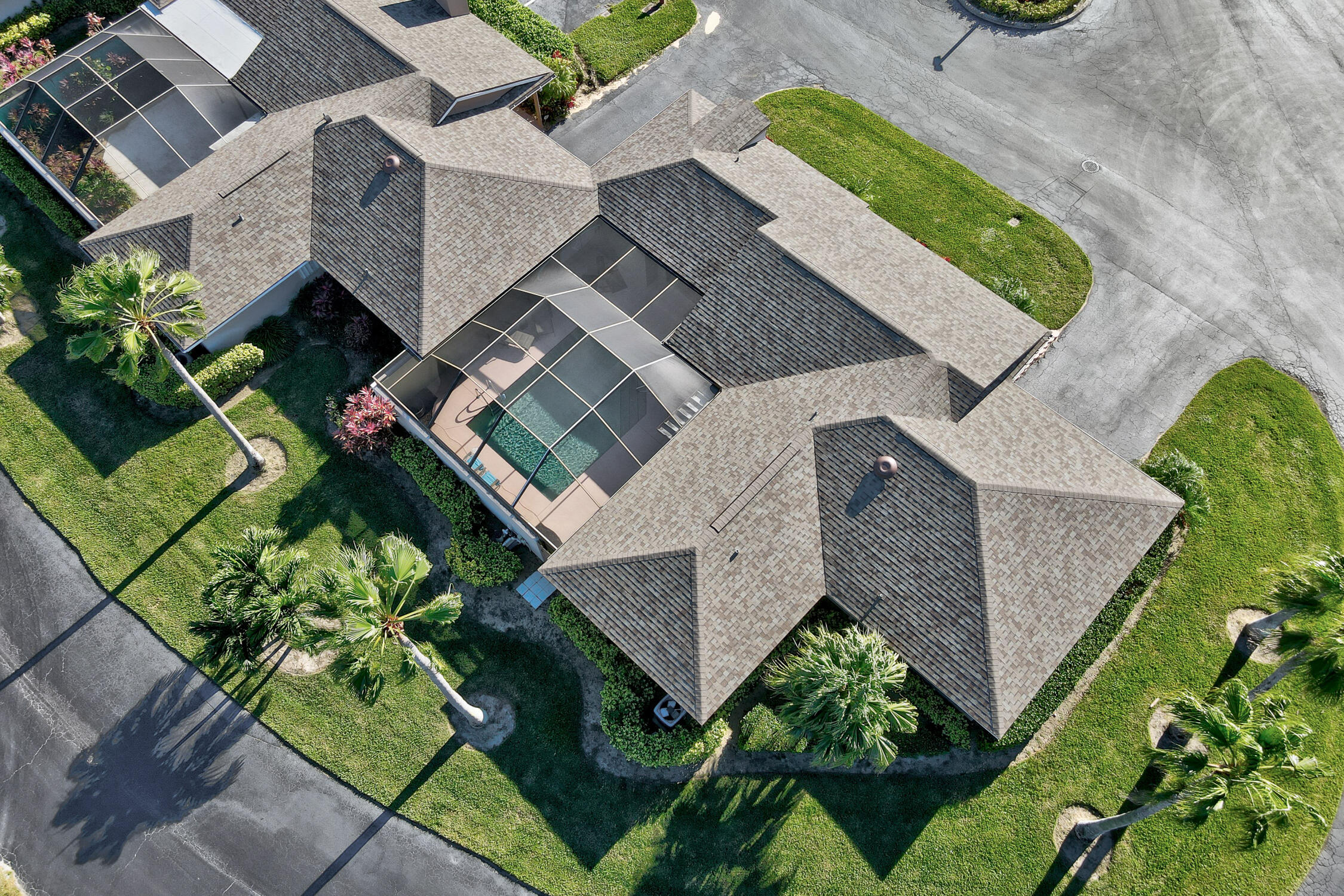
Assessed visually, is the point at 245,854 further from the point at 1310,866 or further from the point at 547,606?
the point at 1310,866

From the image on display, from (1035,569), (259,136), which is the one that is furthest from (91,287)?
(1035,569)

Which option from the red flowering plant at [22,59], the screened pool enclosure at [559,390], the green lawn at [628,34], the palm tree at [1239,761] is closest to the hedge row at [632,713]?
the screened pool enclosure at [559,390]

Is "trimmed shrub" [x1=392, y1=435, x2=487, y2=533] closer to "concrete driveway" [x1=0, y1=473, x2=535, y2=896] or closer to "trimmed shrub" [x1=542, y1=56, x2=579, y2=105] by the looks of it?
"concrete driveway" [x1=0, y1=473, x2=535, y2=896]

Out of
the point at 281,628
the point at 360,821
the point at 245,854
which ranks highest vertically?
the point at 281,628

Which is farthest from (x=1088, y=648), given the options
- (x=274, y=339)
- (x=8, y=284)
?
(x=8, y=284)

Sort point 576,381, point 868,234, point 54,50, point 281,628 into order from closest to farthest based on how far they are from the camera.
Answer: point 281,628
point 576,381
point 868,234
point 54,50

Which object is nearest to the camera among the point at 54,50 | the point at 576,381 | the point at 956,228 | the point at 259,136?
the point at 576,381

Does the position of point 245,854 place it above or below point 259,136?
below

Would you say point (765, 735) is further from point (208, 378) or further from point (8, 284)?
point (8, 284)
